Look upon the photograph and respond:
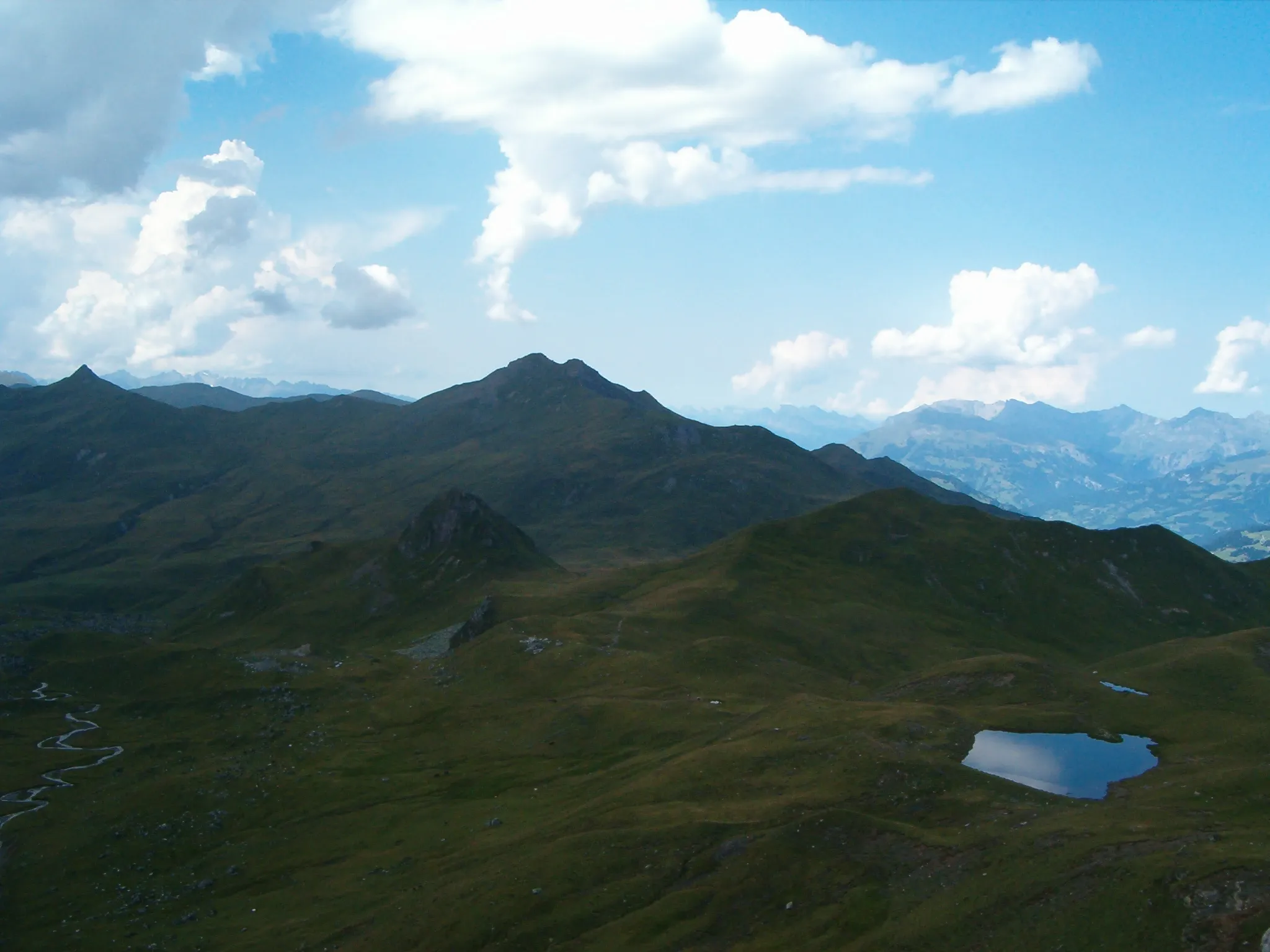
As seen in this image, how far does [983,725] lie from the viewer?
97.4 m

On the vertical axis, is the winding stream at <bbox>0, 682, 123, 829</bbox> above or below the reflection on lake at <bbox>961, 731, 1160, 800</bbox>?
below

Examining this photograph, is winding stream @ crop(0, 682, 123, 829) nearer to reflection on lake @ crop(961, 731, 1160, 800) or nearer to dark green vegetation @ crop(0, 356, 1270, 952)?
dark green vegetation @ crop(0, 356, 1270, 952)

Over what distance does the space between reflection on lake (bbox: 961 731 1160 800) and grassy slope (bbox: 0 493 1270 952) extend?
2257 mm

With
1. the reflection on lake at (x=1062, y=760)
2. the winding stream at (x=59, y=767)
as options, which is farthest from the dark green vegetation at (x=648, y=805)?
the winding stream at (x=59, y=767)

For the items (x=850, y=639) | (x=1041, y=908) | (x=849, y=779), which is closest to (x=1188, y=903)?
(x=1041, y=908)

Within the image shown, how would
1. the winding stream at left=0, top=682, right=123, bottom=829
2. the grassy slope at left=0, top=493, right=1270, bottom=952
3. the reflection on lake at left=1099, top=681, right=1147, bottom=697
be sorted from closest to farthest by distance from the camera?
the grassy slope at left=0, top=493, right=1270, bottom=952 → the reflection on lake at left=1099, top=681, right=1147, bottom=697 → the winding stream at left=0, top=682, right=123, bottom=829

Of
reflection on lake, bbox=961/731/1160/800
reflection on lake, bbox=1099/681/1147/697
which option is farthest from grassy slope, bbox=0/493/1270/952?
reflection on lake, bbox=961/731/1160/800

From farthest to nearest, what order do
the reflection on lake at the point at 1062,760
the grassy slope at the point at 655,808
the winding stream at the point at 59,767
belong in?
the winding stream at the point at 59,767
the reflection on lake at the point at 1062,760
the grassy slope at the point at 655,808

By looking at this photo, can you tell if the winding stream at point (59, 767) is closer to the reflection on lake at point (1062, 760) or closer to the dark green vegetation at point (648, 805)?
the dark green vegetation at point (648, 805)

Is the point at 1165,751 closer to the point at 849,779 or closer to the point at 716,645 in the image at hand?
the point at 849,779

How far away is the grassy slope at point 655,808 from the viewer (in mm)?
60000

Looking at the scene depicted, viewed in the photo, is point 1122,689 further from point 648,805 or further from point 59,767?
point 59,767

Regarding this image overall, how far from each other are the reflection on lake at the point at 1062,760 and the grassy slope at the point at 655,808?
7.41 ft

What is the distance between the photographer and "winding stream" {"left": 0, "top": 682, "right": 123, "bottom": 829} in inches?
5098
